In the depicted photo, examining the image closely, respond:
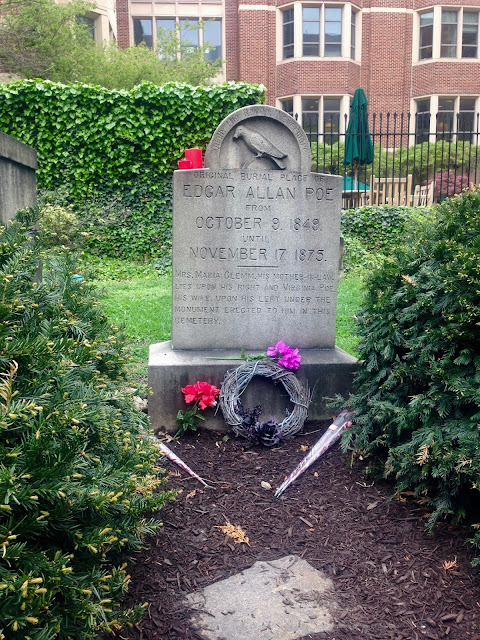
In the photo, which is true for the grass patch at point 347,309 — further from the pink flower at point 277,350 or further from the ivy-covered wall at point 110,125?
the ivy-covered wall at point 110,125

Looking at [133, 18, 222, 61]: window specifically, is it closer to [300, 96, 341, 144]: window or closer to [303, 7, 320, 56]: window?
[303, 7, 320, 56]: window

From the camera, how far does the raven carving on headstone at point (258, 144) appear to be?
4824 millimetres

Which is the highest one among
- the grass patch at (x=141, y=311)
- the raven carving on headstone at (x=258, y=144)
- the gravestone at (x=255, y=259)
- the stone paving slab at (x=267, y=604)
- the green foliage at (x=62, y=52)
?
the green foliage at (x=62, y=52)

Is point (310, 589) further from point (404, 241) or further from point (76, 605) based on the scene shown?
point (404, 241)

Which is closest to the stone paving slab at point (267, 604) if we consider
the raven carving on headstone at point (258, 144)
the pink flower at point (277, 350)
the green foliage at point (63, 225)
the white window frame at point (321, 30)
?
the pink flower at point (277, 350)

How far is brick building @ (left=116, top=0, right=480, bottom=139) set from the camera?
1074 inches

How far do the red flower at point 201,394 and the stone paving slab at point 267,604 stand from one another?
1695 mm

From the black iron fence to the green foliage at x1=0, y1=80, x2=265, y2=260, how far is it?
8.86 feet

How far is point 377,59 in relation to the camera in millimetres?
28000

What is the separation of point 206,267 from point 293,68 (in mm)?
24930

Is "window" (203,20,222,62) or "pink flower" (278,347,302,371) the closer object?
"pink flower" (278,347,302,371)

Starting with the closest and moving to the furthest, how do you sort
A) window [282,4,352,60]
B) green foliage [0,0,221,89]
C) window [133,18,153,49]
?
green foliage [0,0,221,89]
window [282,4,352,60]
window [133,18,153,49]

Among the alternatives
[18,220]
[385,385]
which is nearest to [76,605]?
[18,220]

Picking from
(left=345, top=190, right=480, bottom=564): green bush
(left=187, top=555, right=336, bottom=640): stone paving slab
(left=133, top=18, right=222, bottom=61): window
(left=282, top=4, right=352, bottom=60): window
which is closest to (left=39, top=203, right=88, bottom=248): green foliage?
(left=345, top=190, right=480, bottom=564): green bush
